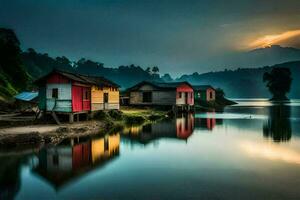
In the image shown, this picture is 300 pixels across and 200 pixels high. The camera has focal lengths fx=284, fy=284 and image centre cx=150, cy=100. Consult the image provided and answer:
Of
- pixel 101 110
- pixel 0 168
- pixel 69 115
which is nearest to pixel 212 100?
pixel 101 110

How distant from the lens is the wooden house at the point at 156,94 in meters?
52.6

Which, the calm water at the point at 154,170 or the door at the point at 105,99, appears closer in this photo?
the calm water at the point at 154,170

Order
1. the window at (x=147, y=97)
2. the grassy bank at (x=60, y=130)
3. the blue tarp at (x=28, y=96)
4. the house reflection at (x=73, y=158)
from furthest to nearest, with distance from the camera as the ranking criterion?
the window at (x=147, y=97) < the blue tarp at (x=28, y=96) < the grassy bank at (x=60, y=130) < the house reflection at (x=73, y=158)

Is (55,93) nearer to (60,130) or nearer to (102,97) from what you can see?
(60,130)

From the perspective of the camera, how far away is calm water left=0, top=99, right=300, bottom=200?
11459 millimetres

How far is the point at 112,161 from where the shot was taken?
57.2ft

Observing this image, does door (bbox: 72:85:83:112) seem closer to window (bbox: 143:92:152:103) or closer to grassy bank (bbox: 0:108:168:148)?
grassy bank (bbox: 0:108:168:148)

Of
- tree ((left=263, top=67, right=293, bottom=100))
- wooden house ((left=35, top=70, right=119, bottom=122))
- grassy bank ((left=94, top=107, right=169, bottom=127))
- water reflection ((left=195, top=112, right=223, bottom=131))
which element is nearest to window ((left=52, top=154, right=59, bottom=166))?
wooden house ((left=35, top=70, right=119, bottom=122))

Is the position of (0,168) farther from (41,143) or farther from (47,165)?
(41,143)

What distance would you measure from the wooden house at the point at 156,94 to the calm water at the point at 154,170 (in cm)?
2803

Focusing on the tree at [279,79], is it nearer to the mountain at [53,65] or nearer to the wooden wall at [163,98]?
the mountain at [53,65]

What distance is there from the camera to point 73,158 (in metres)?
17.7

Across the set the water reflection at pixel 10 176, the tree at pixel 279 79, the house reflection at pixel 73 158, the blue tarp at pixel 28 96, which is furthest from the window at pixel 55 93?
the tree at pixel 279 79

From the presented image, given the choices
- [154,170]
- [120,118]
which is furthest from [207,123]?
[154,170]
